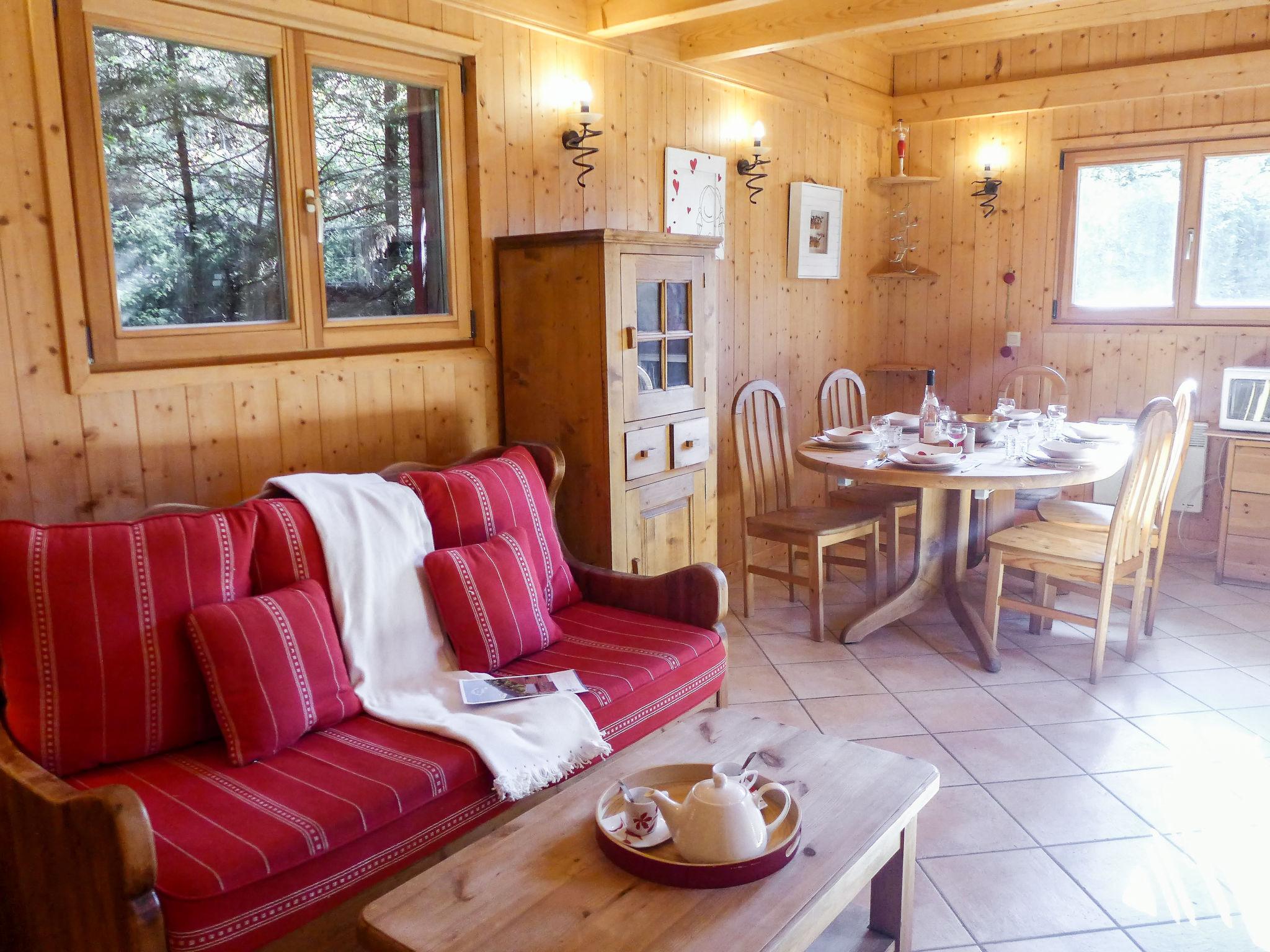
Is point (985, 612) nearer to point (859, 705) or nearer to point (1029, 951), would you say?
point (859, 705)

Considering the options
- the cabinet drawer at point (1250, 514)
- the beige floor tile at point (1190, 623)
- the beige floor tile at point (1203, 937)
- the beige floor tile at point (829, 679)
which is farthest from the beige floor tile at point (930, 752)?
the cabinet drawer at point (1250, 514)

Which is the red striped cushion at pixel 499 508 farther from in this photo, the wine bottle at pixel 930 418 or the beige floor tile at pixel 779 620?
the wine bottle at pixel 930 418

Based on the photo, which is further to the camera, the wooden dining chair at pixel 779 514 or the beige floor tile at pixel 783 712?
the wooden dining chair at pixel 779 514

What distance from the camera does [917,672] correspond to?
11.5ft

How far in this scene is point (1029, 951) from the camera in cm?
202

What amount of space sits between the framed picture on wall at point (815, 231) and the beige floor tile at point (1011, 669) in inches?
83.1

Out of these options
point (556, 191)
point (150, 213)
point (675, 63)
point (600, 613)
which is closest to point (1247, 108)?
point (675, 63)

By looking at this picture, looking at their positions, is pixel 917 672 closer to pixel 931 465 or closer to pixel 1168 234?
pixel 931 465

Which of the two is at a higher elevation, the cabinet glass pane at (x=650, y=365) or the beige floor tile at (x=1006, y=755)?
the cabinet glass pane at (x=650, y=365)

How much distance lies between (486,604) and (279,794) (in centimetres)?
73

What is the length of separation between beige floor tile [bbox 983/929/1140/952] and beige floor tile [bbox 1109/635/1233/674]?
Result: 5.49ft

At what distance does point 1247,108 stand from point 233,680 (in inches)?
202

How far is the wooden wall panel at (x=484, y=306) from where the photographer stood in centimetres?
217

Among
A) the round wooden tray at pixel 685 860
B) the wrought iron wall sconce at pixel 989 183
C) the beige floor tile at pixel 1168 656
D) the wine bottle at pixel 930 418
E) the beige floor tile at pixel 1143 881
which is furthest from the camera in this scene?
the wrought iron wall sconce at pixel 989 183
